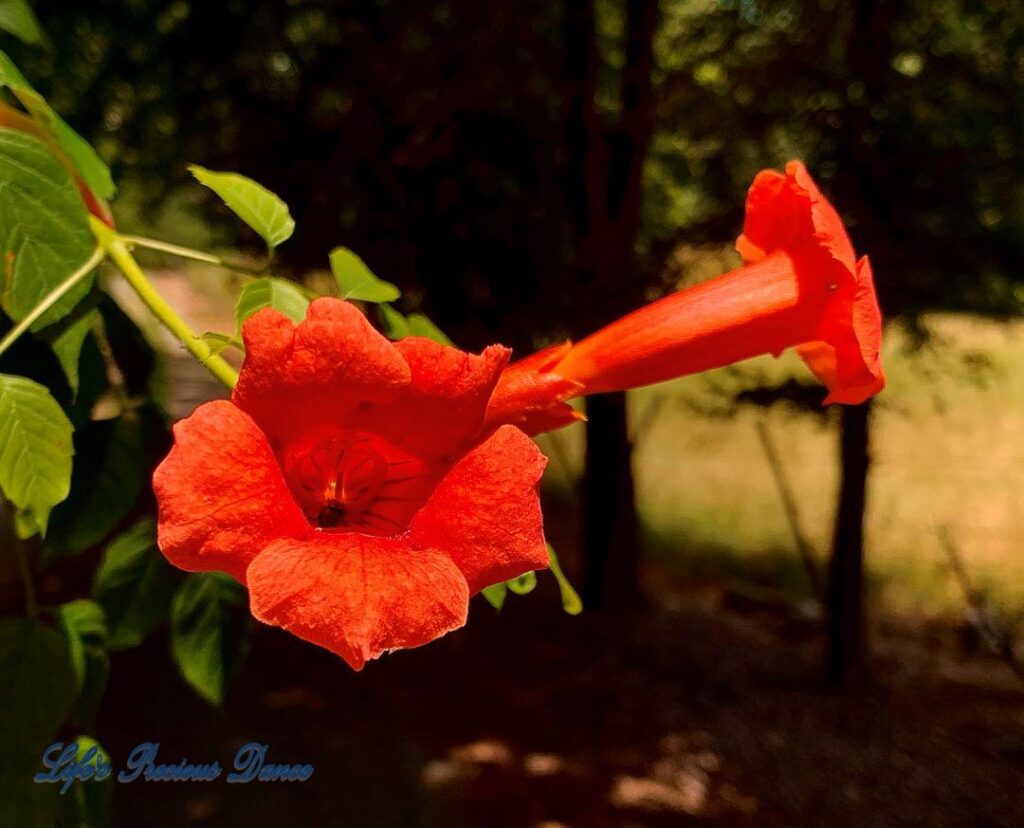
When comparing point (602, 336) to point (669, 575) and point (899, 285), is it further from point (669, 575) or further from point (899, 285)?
point (669, 575)

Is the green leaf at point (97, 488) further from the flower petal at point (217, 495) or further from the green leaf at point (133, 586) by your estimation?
the flower petal at point (217, 495)

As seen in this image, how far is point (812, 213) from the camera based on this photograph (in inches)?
16.6

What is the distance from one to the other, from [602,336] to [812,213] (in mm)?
115

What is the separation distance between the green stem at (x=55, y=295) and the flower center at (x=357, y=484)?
0.18 metres

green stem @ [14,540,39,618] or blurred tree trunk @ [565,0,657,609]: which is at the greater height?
blurred tree trunk @ [565,0,657,609]

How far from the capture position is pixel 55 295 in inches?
18.5

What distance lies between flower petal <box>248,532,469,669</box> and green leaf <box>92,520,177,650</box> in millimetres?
359

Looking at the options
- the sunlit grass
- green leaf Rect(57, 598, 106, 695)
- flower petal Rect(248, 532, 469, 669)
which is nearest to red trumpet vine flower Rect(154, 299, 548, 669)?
flower petal Rect(248, 532, 469, 669)

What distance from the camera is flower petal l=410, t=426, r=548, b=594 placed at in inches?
12.6

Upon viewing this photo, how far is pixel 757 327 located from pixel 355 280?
231mm

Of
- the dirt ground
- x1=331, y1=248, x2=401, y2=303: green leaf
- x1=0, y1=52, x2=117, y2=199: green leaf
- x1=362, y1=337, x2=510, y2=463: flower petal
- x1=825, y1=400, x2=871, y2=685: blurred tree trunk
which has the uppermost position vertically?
x1=0, y1=52, x2=117, y2=199: green leaf

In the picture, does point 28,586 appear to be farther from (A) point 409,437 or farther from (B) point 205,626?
(A) point 409,437

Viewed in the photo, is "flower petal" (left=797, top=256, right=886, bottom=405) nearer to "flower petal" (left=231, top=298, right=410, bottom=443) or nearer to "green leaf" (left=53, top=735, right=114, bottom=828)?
"flower petal" (left=231, top=298, right=410, bottom=443)

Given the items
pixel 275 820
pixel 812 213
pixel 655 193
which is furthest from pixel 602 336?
pixel 655 193
